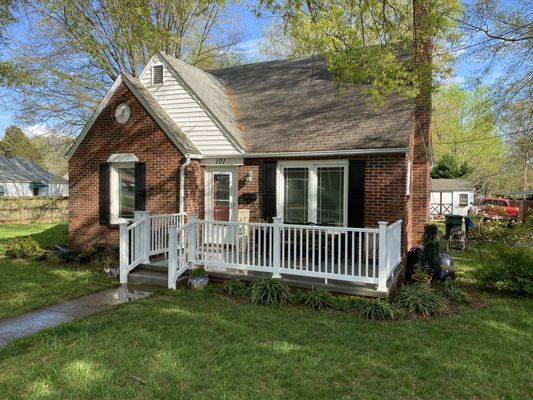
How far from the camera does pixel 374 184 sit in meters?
8.28

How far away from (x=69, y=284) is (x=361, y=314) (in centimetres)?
598

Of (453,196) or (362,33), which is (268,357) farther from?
(453,196)

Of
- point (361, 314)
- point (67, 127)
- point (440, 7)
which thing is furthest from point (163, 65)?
point (67, 127)

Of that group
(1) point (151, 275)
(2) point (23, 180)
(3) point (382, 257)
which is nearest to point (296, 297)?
(3) point (382, 257)

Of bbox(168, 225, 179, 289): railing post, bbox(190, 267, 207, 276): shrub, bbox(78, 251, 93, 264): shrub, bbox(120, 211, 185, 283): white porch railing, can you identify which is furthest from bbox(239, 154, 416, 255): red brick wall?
bbox(78, 251, 93, 264): shrub

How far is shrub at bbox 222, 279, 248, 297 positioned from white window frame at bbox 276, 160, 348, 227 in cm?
244

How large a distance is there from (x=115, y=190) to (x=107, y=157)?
3.03 ft

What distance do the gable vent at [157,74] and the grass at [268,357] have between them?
6.89 m

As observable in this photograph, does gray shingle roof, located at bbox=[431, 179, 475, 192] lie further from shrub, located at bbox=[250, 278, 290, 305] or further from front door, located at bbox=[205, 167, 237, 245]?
shrub, located at bbox=[250, 278, 290, 305]

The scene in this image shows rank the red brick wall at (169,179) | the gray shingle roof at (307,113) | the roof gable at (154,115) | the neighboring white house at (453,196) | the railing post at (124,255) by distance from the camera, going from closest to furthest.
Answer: the railing post at (124,255), the red brick wall at (169,179), the gray shingle roof at (307,113), the roof gable at (154,115), the neighboring white house at (453,196)

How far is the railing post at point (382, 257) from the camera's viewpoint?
6.23 meters

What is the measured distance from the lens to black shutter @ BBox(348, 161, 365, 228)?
8.31m

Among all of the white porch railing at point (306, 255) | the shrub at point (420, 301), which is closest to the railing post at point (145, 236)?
the white porch railing at point (306, 255)

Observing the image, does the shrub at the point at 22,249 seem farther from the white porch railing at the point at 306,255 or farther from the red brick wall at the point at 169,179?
the white porch railing at the point at 306,255
